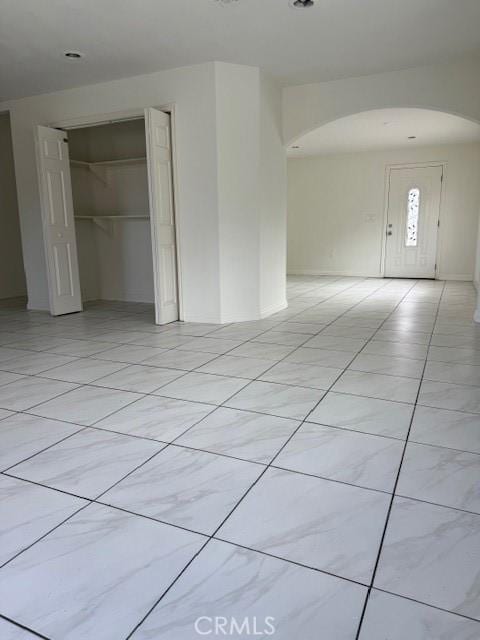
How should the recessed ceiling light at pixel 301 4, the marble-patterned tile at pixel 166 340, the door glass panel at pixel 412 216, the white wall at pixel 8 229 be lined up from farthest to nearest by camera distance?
the door glass panel at pixel 412 216 → the white wall at pixel 8 229 → the marble-patterned tile at pixel 166 340 → the recessed ceiling light at pixel 301 4

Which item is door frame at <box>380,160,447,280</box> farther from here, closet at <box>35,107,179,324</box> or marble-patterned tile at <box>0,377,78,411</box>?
marble-patterned tile at <box>0,377,78,411</box>

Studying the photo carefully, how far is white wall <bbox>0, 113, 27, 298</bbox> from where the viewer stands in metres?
6.72

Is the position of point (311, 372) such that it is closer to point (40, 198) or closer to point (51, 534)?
point (51, 534)

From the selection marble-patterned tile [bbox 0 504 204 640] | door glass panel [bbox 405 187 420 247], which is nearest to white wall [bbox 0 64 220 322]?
marble-patterned tile [bbox 0 504 204 640]

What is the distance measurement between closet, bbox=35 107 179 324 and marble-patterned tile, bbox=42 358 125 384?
1.38m

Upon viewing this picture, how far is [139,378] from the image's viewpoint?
2.99 meters

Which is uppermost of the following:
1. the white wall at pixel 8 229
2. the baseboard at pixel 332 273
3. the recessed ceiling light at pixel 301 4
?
the recessed ceiling light at pixel 301 4

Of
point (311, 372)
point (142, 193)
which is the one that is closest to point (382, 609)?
point (311, 372)

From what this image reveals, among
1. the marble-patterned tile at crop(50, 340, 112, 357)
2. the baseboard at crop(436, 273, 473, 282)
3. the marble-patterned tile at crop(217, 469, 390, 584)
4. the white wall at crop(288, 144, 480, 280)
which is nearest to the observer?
the marble-patterned tile at crop(217, 469, 390, 584)

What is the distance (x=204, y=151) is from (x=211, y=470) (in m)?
3.57

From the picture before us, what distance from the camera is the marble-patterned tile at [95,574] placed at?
112cm

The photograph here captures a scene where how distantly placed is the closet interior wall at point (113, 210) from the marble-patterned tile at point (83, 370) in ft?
9.53

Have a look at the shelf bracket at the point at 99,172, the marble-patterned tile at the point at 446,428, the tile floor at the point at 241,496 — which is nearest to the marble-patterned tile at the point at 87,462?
the tile floor at the point at 241,496

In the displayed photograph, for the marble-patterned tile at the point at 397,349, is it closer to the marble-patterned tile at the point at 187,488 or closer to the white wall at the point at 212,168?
the white wall at the point at 212,168
